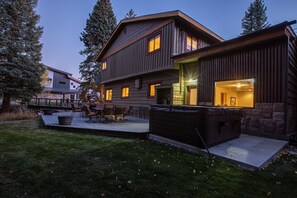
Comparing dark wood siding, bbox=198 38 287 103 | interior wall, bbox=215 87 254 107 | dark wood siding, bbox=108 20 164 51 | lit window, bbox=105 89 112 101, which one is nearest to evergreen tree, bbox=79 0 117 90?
lit window, bbox=105 89 112 101

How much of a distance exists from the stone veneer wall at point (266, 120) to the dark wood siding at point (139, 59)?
4.53 meters

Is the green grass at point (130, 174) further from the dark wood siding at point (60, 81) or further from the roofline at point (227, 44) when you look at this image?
the dark wood siding at point (60, 81)

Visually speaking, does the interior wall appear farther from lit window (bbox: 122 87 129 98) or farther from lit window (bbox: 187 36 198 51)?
lit window (bbox: 122 87 129 98)

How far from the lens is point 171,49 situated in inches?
372

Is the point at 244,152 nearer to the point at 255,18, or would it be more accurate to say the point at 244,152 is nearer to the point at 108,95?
the point at 108,95

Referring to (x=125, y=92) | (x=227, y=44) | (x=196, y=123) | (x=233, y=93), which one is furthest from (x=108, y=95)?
(x=196, y=123)

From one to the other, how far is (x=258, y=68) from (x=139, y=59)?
288 inches

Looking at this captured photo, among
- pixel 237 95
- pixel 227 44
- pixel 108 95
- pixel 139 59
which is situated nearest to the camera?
pixel 227 44

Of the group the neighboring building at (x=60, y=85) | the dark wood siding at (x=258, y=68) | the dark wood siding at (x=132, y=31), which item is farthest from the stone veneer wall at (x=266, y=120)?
the neighboring building at (x=60, y=85)

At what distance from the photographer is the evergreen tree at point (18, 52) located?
13.4 m

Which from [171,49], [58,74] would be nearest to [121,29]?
[171,49]

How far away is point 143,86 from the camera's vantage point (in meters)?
12.4

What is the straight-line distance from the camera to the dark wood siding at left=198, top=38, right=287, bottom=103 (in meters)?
6.19

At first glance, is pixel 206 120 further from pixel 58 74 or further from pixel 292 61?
pixel 58 74
